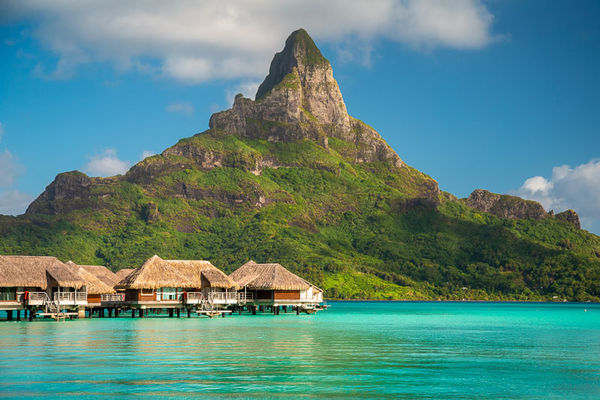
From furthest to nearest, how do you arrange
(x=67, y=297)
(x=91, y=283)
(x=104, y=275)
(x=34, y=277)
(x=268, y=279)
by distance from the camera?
1. (x=268, y=279)
2. (x=104, y=275)
3. (x=91, y=283)
4. (x=67, y=297)
5. (x=34, y=277)

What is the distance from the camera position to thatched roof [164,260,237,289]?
7144 centimetres

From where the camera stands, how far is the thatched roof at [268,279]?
77.0m

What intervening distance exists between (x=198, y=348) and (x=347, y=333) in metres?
16.4

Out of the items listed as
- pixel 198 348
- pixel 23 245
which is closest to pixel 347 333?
pixel 198 348

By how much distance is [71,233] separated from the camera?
178 meters

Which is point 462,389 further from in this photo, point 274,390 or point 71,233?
point 71,233

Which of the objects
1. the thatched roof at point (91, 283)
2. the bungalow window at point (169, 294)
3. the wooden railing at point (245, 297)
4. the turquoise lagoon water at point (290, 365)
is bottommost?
the turquoise lagoon water at point (290, 365)

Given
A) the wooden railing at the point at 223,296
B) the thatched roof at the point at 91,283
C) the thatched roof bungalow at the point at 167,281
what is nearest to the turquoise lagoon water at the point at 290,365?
the thatched roof at the point at 91,283

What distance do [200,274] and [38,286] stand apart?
16887 mm

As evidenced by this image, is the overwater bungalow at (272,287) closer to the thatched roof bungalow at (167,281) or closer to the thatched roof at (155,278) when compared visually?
the thatched roof bungalow at (167,281)

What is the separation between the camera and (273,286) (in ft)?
251

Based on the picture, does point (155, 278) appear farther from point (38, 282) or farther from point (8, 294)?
point (8, 294)

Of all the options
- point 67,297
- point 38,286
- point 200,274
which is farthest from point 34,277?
point 200,274

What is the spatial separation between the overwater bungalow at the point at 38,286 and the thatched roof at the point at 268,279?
19.7 metres
